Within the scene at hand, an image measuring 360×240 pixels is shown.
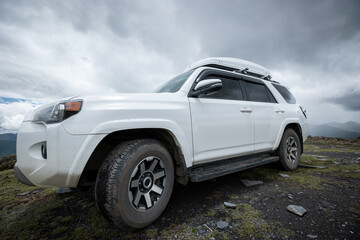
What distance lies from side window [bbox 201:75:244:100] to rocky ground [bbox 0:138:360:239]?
4.66 ft

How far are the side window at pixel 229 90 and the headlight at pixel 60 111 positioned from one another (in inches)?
66.3

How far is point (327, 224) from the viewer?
1.34 metres

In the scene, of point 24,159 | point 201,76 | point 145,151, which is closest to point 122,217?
point 145,151

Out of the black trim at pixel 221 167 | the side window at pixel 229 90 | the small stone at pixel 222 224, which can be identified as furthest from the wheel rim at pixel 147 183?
the side window at pixel 229 90

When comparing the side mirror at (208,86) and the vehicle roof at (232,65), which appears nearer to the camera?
the side mirror at (208,86)

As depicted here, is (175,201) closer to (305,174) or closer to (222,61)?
(222,61)

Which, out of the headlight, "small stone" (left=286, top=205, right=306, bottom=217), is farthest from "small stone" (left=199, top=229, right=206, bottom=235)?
the headlight

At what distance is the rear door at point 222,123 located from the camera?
70.1 inches

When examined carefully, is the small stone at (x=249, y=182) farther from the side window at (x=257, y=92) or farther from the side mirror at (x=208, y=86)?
the side mirror at (x=208, y=86)

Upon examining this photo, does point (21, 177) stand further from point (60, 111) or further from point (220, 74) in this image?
Result: point (220, 74)

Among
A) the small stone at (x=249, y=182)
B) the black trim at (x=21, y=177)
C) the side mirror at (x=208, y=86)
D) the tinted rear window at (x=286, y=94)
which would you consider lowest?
the small stone at (x=249, y=182)

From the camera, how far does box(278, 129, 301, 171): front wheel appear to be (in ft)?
9.39

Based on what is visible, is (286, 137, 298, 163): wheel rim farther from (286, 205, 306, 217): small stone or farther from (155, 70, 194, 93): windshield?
(155, 70, 194, 93): windshield

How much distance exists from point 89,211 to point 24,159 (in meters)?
0.90
